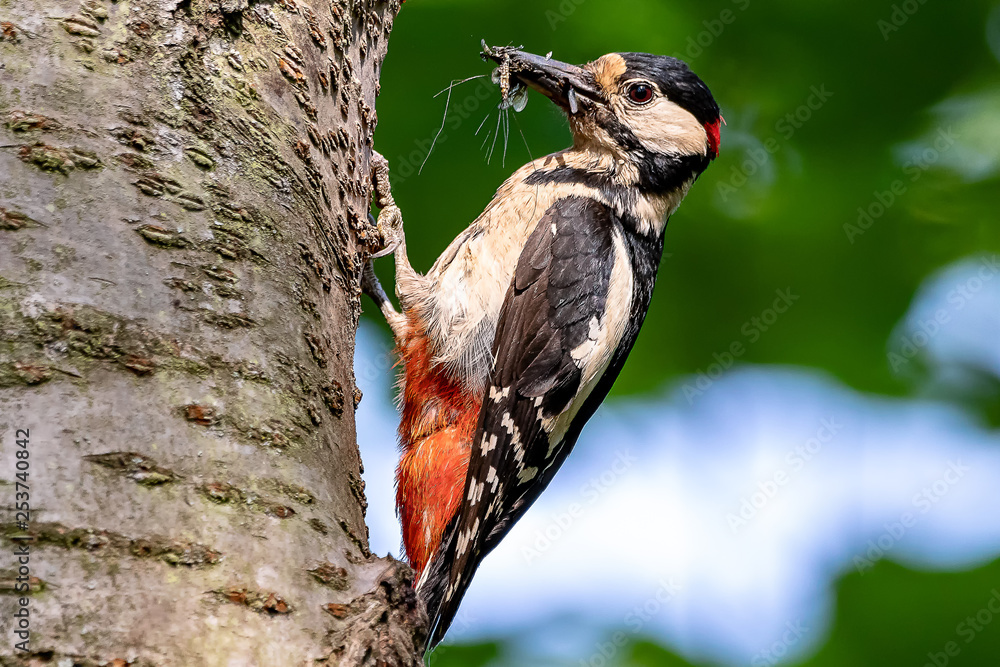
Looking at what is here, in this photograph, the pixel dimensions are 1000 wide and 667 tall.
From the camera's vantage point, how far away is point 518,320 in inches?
125

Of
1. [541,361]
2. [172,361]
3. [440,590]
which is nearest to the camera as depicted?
[172,361]

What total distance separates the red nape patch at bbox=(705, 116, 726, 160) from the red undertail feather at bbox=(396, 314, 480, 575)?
1417mm

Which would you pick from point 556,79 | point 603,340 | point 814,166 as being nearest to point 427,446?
point 603,340

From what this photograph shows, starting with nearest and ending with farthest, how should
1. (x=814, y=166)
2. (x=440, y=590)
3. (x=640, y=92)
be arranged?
(x=440, y=590) < (x=814, y=166) < (x=640, y=92)

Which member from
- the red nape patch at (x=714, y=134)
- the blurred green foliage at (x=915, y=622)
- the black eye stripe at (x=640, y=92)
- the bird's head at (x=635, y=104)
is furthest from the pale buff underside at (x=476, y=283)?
the blurred green foliage at (x=915, y=622)

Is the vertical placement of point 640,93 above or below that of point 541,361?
above

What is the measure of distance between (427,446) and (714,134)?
1.70m

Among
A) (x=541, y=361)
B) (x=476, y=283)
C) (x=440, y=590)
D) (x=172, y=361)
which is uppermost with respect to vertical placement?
(x=172, y=361)

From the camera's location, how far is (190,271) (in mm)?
1480

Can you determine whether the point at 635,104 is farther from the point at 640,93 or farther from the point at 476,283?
the point at 476,283

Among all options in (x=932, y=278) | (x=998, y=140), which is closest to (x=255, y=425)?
(x=932, y=278)

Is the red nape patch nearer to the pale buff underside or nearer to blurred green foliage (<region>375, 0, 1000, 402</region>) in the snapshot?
blurred green foliage (<region>375, 0, 1000, 402</region>)

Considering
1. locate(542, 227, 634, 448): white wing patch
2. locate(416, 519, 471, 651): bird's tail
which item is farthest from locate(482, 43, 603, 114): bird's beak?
locate(416, 519, 471, 651): bird's tail

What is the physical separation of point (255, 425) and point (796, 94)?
104 inches
